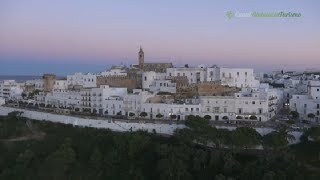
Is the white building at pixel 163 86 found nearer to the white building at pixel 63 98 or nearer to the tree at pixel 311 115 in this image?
the white building at pixel 63 98

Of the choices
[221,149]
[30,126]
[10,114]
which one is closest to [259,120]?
[221,149]

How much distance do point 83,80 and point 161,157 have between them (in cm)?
1944

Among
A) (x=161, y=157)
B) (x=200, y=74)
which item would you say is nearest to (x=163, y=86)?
(x=200, y=74)

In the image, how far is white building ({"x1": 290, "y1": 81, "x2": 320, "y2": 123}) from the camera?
100 feet

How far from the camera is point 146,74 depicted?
39.2m

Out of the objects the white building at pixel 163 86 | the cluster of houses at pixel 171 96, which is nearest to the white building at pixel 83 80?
the cluster of houses at pixel 171 96

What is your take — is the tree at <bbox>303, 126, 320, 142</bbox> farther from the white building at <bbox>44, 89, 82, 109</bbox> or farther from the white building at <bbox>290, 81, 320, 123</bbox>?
the white building at <bbox>44, 89, 82, 109</bbox>

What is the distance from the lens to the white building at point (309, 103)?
30.5 meters

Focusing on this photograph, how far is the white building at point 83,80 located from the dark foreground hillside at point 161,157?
1228 cm

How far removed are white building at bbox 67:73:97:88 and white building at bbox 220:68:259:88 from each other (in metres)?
10.7

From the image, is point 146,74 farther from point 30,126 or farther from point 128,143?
point 128,143

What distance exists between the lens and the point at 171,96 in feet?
112

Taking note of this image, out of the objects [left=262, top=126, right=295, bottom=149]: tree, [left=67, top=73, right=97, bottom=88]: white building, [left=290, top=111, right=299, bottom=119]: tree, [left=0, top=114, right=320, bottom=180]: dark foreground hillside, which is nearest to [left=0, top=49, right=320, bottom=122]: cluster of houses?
[left=67, top=73, right=97, bottom=88]: white building

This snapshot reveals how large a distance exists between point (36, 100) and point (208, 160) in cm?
2025
